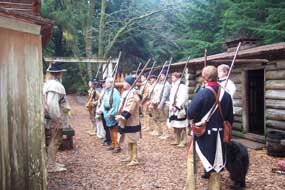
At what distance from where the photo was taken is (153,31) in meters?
27.6

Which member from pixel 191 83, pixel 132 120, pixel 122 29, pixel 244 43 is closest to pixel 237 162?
pixel 132 120

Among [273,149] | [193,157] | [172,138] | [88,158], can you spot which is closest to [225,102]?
[193,157]

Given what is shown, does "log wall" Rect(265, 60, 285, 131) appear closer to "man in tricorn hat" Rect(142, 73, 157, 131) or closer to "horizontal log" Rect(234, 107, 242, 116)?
"horizontal log" Rect(234, 107, 242, 116)

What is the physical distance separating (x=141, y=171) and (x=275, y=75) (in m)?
4.33

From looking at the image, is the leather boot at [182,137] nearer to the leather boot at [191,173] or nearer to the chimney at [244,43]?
the leather boot at [191,173]

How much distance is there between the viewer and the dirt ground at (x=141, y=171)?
6.18 metres

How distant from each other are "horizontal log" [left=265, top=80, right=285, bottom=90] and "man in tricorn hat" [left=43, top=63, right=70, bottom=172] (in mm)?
5215

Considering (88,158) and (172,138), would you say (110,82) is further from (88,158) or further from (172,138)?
(172,138)

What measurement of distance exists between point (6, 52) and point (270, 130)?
717cm

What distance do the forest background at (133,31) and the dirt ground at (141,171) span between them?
1331cm

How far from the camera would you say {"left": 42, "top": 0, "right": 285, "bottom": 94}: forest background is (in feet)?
→ 77.7

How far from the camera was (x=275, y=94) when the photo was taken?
9094 millimetres

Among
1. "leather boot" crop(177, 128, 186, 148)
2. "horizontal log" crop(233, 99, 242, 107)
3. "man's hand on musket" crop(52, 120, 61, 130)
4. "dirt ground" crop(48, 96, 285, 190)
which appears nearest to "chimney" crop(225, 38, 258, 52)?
"horizontal log" crop(233, 99, 242, 107)

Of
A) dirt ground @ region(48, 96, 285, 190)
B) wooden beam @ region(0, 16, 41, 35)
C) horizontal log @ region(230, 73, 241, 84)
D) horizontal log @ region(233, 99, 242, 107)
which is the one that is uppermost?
wooden beam @ region(0, 16, 41, 35)
